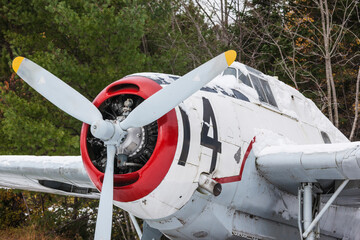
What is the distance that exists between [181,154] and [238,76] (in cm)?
215

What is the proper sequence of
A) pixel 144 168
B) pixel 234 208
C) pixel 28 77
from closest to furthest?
pixel 144 168 → pixel 28 77 → pixel 234 208

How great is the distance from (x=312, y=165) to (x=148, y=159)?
1.84 meters

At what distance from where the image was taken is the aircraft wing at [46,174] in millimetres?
6102

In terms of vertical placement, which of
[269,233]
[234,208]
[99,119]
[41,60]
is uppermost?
[41,60]

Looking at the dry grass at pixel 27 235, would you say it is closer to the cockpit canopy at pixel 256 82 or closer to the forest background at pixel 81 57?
the forest background at pixel 81 57

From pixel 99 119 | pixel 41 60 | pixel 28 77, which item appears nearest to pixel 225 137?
pixel 99 119

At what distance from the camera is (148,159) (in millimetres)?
4066

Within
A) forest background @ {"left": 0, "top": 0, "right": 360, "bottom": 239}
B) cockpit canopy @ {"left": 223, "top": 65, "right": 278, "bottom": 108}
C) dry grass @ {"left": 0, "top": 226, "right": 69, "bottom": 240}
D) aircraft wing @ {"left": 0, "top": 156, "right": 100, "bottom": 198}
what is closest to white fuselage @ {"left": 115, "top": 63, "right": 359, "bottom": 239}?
cockpit canopy @ {"left": 223, "top": 65, "right": 278, "bottom": 108}

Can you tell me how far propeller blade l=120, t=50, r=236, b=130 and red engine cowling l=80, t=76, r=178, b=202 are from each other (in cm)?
16

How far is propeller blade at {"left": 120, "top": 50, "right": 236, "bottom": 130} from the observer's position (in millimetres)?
3873

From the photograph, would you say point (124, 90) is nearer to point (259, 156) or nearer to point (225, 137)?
point (225, 137)

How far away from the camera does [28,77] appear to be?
14.3 feet

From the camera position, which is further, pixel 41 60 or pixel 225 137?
pixel 41 60

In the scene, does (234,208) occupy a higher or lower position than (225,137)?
lower
